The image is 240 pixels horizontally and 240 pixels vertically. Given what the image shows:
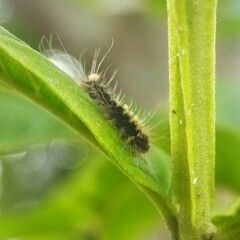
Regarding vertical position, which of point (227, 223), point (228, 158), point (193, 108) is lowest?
point (227, 223)

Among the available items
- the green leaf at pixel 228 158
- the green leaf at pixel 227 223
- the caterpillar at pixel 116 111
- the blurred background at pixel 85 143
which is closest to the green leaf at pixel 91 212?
the blurred background at pixel 85 143

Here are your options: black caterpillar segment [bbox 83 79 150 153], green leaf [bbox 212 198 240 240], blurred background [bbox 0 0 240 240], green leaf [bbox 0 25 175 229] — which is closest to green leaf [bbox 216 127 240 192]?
blurred background [bbox 0 0 240 240]

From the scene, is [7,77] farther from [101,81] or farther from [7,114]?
[7,114]

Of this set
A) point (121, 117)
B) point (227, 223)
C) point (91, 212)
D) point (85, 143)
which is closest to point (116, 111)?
point (121, 117)

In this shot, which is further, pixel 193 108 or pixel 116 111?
pixel 116 111

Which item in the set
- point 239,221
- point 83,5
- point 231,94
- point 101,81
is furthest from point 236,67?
point 239,221

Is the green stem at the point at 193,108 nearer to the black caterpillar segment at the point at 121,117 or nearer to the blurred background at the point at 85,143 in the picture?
the black caterpillar segment at the point at 121,117

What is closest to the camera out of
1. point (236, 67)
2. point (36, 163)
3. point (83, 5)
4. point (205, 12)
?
point (205, 12)

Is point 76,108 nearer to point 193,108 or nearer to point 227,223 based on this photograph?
point 193,108
